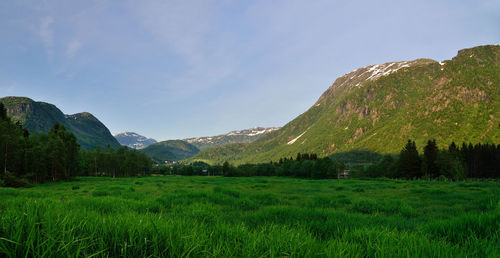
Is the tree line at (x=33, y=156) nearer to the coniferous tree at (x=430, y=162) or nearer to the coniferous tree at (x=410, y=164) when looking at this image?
the coniferous tree at (x=410, y=164)

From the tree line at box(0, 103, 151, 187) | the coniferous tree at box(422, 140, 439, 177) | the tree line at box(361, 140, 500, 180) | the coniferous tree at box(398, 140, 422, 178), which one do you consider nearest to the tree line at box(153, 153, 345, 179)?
the tree line at box(361, 140, 500, 180)

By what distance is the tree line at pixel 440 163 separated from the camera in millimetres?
66000

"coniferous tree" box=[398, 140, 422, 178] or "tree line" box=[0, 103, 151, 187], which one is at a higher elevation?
"tree line" box=[0, 103, 151, 187]

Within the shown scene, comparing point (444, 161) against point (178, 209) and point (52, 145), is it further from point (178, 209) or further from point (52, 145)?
point (52, 145)

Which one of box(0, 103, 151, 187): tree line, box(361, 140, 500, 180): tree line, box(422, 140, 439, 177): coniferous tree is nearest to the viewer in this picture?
box(0, 103, 151, 187): tree line

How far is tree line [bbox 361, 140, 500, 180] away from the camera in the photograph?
2598 inches

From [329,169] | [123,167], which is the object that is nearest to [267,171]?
[329,169]

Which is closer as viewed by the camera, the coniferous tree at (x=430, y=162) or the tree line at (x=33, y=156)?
the tree line at (x=33, y=156)

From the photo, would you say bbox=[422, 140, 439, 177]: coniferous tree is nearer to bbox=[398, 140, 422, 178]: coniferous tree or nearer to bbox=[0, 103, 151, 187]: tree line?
bbox=[398, 140, 422, 178]: coniferous tree

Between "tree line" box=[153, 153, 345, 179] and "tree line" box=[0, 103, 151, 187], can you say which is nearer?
"tree line" box=[0, 103, 151, 187]

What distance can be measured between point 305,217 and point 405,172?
8734cm

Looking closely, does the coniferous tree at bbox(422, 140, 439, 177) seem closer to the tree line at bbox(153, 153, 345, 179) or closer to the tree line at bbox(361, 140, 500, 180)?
the tree line at bbox(361, 140, 500, 180)

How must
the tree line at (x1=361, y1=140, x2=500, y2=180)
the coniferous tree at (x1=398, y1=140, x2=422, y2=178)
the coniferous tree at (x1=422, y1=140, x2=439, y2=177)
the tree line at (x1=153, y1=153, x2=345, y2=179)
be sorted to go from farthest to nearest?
the tree line at (x1=153, y1=153, x2=345, y2=179)
the coniferous tree at (x1=398, y1=140, x2=422, y2=178)
the coniferous tree at (x1=422, y1=140, x2=439, y2=177)
the tree line at (x1=361, y1=140, x2=500, y2=180)

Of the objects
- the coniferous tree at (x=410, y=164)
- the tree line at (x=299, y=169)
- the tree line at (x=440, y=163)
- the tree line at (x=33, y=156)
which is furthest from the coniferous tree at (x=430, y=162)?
the tree line at (x=33, y=156)
